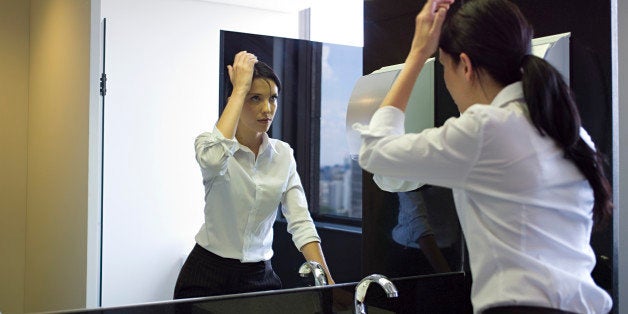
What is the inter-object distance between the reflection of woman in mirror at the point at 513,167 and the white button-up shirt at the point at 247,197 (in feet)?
1.27

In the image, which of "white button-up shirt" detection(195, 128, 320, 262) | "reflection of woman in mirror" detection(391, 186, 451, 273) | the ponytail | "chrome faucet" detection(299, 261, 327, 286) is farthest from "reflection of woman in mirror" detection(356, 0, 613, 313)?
"reflection of woman in mirror" detection(391, 186, 451, 273)

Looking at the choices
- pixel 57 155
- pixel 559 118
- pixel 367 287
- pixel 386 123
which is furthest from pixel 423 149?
pixel 57 155

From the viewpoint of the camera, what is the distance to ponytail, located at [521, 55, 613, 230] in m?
1.10

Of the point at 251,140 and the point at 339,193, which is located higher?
the point at 251,140

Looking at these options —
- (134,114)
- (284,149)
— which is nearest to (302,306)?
(284,149)

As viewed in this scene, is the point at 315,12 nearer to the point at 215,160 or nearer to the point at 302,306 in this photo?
the point at 215,160

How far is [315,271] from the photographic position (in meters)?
1.65

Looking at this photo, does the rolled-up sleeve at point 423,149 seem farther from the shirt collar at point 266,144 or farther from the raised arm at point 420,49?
the shirt collar at point 266,144

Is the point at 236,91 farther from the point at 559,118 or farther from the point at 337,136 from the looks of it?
the point at 559,118

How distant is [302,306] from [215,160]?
43cm

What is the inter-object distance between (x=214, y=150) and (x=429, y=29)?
55cm

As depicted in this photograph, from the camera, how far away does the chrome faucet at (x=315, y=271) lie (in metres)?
1.64

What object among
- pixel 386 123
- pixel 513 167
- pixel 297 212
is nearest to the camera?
pixel 513 167

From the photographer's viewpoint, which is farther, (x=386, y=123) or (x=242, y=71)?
(x=242, y=71)
